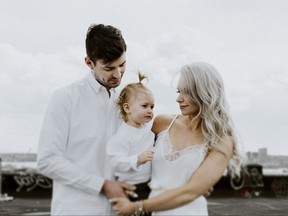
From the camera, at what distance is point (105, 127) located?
296cm

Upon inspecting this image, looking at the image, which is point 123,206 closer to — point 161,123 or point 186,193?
point 186,193

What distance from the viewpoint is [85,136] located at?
289 cm

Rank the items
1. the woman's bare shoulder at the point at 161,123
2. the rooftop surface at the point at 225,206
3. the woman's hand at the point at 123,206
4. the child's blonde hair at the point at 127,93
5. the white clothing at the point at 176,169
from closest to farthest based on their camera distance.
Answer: the woman's hand at the point at 123,206 < the white clothing at the point at 176,169 < the child's blonde hair at the point at 127,93 < the woman's bare shoulder at the point at 161,123 < the rooftop surface at the point at 225,206

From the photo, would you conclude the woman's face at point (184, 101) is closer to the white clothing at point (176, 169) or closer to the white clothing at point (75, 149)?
the white clothing at point (176, 169)

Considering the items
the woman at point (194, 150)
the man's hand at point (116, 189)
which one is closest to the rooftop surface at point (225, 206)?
the woman at point (194, 150)

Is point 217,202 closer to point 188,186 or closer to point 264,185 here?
point 264,185

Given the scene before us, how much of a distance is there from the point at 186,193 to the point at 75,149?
0.62 m

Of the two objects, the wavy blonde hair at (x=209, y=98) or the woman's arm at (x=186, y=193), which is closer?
the woman's arm at (x=186, y=193)

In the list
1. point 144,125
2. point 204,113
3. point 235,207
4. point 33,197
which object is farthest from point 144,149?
point 33,197

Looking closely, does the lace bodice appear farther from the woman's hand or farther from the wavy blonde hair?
the woman's hand

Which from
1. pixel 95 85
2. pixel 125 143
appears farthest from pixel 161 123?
pixel 95 85

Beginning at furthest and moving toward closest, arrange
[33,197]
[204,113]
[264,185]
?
[264,185], [33,197], [204,113]

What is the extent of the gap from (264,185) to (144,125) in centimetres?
1434

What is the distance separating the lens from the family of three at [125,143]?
112 inches
